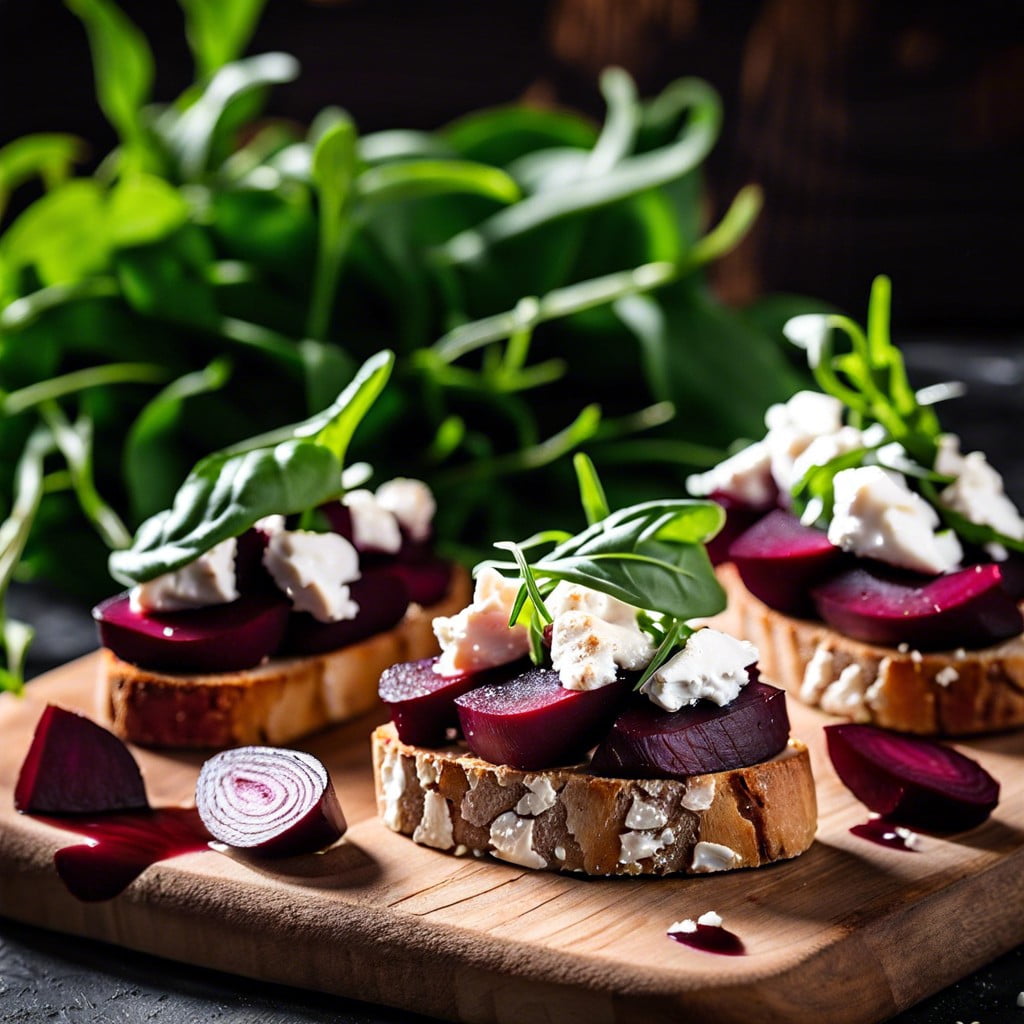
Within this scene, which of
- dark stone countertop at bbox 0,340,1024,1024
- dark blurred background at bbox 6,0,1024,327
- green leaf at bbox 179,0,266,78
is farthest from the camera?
dark blurred background at bbox 6,0,1024,327

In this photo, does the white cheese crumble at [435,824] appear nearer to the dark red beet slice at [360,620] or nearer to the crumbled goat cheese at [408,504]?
the dark red beet slice at [360,620]

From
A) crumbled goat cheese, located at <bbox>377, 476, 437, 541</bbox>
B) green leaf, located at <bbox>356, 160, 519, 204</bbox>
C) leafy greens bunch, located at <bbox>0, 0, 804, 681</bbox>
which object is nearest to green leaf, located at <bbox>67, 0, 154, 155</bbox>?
leafy greens bunch, located at <bbox>0, 0, 804, 681</bbox>

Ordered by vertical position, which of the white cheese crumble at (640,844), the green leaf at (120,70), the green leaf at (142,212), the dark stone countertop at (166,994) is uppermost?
the green leaf at (120,70)

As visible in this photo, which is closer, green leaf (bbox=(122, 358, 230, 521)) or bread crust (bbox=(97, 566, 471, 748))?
bread crust (bbox=(97, 566, 471, 748))

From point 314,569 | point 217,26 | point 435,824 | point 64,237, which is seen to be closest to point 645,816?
point 435,824

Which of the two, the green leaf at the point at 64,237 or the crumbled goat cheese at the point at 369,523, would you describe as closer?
the crumbled goat cheese at the point at 369,523

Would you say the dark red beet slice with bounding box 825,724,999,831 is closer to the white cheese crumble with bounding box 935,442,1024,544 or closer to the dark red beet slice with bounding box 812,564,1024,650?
the dark red beet slice with bounding box 812,564,1024,650

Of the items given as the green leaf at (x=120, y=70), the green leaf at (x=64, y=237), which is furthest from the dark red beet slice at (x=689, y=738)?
the green leaf at (x=120, y=70)

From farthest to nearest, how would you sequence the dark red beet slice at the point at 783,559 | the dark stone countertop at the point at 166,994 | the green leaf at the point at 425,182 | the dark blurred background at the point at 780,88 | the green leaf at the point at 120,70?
the dark blurred background at the point at 780,88, the green leaf at the point at 120,70, the green leaf at the point at 425,182, the dark red beet slice at the point at 783,559, the dark stone countertop at the point at 166,994

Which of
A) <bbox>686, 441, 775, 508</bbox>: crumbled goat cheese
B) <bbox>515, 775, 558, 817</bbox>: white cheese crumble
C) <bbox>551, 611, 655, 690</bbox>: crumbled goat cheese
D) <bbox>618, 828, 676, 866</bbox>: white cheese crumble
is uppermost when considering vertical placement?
<bbox>551, 611, 655, 690</bbox>: crumbled goat cheese
